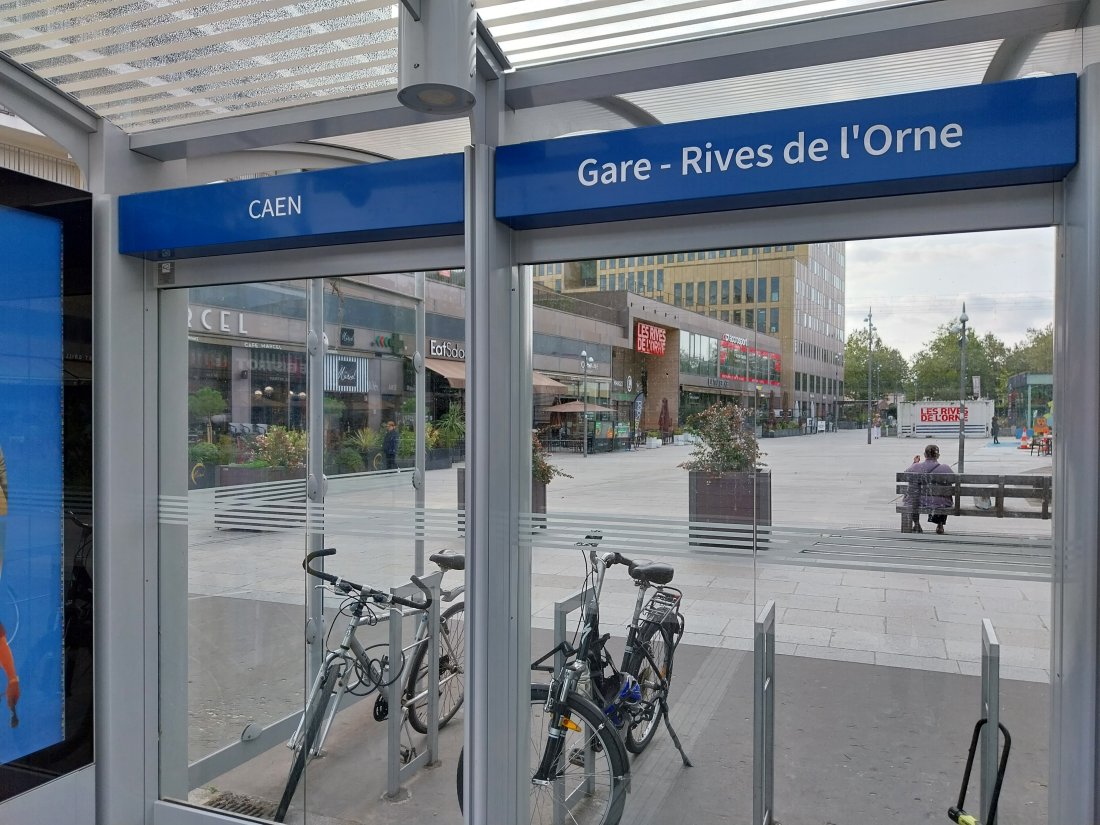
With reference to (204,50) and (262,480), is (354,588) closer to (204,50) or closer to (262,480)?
(262,480)

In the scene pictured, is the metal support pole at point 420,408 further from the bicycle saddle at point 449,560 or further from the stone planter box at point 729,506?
the stone planter box at point 729,506

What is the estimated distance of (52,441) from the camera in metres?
3.59

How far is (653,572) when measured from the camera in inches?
126

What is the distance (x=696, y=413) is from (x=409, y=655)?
1813mm

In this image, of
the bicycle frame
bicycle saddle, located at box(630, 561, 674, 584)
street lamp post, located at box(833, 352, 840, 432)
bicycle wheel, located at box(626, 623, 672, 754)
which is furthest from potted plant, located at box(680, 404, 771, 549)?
the bicycle frame

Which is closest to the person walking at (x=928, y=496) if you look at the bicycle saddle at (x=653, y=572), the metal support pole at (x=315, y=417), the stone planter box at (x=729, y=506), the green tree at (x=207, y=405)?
the stone planter box at (x=729, y=506)

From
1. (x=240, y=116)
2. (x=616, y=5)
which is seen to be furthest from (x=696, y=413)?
(x=240, y=116)

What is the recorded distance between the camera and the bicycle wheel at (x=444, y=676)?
3885 mm

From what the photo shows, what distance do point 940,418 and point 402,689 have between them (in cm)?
257

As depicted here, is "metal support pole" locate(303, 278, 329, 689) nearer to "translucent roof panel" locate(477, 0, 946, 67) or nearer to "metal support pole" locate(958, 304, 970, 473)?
"translucent roof panel" locate(477, 0, 946, 67)

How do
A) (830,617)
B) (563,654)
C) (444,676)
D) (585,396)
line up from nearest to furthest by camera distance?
1. (830,617)
2. (585,396)
3. (563,654)
4. (444,676)

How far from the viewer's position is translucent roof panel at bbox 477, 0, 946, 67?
265 cm

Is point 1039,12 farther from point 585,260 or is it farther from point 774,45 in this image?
point 585,260

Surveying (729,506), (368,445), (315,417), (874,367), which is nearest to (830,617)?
(729,506)
